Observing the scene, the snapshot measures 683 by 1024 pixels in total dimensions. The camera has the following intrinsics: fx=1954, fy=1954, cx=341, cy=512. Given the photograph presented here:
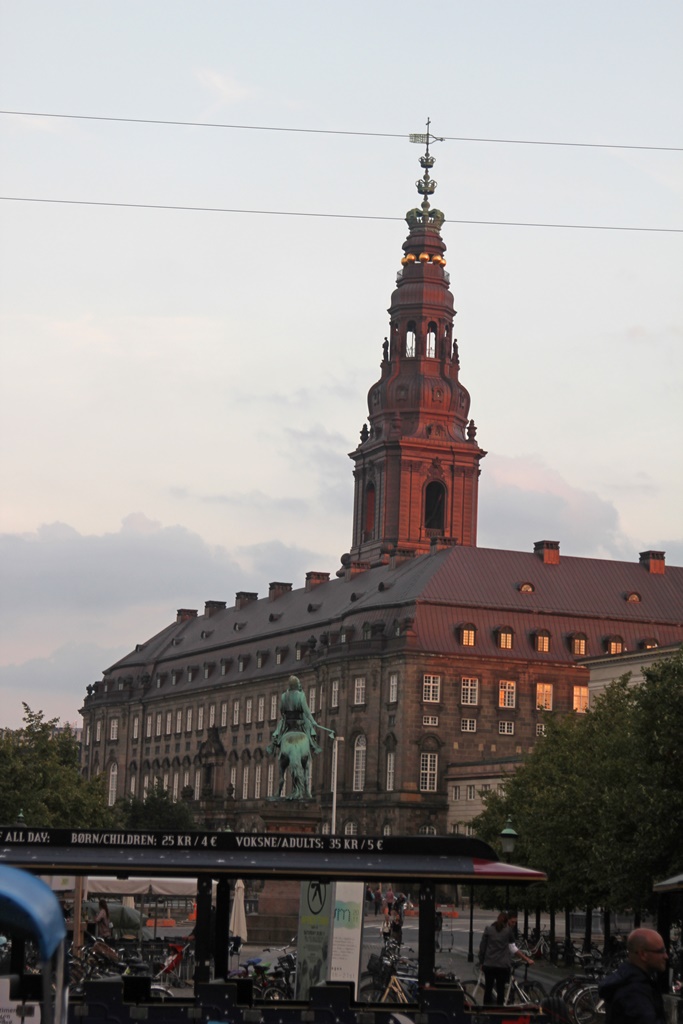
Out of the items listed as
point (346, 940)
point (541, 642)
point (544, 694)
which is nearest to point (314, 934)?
point (346, 940)

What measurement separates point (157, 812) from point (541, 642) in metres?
32.0

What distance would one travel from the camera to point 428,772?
454 feet

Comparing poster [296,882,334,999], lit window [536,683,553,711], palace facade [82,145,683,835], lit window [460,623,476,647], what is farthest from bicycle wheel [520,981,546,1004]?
lit window [536,683,553,711]

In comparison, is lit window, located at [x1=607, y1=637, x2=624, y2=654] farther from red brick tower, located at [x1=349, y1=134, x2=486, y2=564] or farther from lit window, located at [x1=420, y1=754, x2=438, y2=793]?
red brick tower, located at [x1=349, y1=134, x2=486, y2=564]

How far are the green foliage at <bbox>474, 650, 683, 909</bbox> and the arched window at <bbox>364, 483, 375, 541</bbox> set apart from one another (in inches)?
3691

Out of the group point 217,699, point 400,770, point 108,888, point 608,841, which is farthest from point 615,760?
point 217,699

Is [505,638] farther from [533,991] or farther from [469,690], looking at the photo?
[533,991]

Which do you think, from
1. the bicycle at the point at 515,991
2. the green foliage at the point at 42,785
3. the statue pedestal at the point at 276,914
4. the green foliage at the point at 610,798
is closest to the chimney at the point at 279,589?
the green foliage at the point at 42,785

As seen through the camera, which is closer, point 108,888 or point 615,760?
point 108,888

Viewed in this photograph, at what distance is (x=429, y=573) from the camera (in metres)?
146

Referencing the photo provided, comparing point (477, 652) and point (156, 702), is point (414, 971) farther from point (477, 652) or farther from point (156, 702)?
point (156, 702)

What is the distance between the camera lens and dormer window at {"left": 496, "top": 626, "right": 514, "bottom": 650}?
144m

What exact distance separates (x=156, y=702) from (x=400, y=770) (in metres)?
54.8

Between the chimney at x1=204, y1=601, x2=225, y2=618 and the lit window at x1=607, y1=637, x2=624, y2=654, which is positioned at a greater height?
the chimney at x1=204, y1=601, x2=225, y2=618
